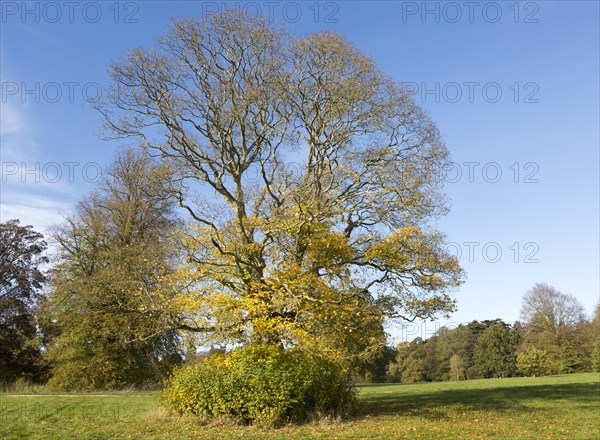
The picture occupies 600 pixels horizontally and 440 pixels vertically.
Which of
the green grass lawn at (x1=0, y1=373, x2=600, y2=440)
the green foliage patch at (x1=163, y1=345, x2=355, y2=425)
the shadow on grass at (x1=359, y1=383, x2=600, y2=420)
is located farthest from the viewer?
the shadow on grass at (x1=359, y1=383, x2=600, y2=420)

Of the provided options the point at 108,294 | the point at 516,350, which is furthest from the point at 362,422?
the point at 516,350

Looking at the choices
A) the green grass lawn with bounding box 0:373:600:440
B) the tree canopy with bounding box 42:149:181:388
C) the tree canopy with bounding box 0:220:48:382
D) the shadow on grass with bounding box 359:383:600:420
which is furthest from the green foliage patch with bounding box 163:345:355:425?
the tree canopy with bounding box 0:220:48:382

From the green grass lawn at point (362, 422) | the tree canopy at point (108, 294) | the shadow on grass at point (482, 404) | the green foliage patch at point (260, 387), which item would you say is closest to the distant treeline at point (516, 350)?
the tree canopy at point (108, 294)

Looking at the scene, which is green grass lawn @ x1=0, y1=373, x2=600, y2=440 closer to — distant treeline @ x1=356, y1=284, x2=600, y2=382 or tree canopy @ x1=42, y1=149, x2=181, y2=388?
tree canopy @ x1=42, y1=149, x2=181, y2=388

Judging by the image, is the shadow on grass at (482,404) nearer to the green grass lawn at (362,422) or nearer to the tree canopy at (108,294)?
the green grass lawn at (362,422)

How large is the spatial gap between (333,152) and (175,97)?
5.80 metres

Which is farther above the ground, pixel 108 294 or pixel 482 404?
pixel 108 294

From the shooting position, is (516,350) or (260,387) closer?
(260,387)

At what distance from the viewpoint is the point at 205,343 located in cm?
1429

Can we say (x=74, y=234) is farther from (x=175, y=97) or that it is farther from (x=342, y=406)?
(x=342, y=406)

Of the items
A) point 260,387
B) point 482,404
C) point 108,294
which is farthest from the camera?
point 108,294

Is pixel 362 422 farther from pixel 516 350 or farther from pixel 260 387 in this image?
pixel 516 350

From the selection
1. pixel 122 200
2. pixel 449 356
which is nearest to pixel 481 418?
pixel 122 200

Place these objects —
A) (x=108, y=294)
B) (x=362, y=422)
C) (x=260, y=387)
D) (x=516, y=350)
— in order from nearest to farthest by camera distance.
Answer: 1. (x=260, y=387)
2. (x=362, y=422)
3. (x=108, y=294)
4. (x=516, y=350)
